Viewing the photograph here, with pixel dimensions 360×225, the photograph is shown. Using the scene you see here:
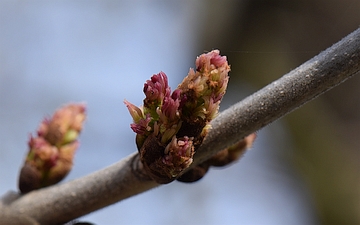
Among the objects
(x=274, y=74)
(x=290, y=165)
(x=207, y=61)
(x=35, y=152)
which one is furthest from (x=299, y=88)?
(x=290, y=165)

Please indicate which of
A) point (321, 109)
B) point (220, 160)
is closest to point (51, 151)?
point (220, 160)

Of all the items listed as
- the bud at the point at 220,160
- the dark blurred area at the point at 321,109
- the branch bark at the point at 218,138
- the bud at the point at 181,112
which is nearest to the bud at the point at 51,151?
the branch bark at the point at 218,138

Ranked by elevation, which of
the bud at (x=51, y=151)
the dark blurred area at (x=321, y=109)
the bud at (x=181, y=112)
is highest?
the dark blurred area at (x=321, y=109)

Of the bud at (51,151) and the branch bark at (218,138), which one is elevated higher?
the bud at (51,151)

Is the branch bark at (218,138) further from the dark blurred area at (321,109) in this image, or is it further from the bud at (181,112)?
the dark blurred area at (321,109)

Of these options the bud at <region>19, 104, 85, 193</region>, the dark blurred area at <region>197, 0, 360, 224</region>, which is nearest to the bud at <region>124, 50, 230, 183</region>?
the bud at <region>19, 104, 85, 193</region>

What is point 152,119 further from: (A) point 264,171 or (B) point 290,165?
(A) point 264,171
